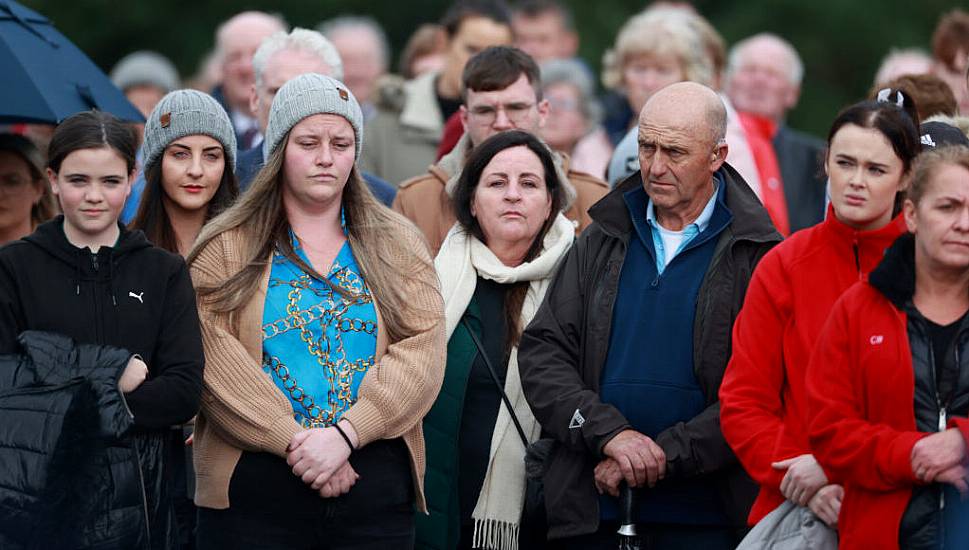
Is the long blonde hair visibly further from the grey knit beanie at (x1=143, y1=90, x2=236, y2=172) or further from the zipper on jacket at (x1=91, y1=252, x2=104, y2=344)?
the grey knit beanie at (x1=143, y1=90, x2=236, y2=172)

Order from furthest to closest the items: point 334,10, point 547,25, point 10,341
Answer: point 334,10
point 547,25
point 10,341

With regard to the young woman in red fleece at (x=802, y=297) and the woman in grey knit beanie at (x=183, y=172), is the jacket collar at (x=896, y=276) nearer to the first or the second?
the young woman in red fleece at (x=802, y=297)

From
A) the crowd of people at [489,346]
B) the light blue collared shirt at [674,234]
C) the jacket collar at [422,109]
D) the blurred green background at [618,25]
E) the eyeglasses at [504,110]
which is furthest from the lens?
the blurred green background at [618,25]

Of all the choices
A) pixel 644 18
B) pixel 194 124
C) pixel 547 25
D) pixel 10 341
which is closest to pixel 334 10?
pixel 547 25

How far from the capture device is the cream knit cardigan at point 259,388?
17.9 ft

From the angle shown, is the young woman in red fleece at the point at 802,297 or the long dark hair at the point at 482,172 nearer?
the young woman in red fleece at the point at 802,297

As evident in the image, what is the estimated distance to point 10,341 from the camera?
5262mm

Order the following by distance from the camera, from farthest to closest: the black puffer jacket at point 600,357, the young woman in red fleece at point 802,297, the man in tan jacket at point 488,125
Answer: the man in tan jacket at point 488,125
the black puffer jacket at point 600,357
the young woman in red fleece at point 802,297

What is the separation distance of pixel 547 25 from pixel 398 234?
5920mm

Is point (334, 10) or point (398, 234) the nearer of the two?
point (398, 234)

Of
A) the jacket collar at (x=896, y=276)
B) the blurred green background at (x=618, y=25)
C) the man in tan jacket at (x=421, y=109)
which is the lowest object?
the jacket collar at (x=896, y=276)

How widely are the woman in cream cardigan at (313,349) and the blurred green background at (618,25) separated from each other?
12015 millimetres

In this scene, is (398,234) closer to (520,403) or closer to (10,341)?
(520,403)

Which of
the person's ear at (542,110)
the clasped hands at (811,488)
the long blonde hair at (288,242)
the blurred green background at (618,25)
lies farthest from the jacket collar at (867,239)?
the blurred green background at (618,25)
